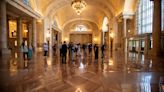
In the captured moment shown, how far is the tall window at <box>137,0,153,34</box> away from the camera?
19234 millimetres

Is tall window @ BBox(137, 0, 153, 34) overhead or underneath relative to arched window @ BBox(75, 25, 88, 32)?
underneath

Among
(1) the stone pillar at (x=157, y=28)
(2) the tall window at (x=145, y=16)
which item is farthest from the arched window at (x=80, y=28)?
(1) the stone pillar at (x=157, y=28)

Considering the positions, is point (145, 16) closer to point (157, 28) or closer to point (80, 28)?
point (157, 28)

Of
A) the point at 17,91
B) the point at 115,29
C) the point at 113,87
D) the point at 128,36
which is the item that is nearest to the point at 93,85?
the point at 113,87

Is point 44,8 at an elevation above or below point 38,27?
above

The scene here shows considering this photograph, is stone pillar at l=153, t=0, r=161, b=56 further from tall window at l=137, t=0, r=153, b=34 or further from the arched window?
the arched window

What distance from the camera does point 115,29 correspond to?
28000 mm

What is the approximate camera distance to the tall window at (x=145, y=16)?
19.2 m

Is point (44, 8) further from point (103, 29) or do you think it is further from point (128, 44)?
point (103, 29)

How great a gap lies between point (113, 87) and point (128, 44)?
18.9 m

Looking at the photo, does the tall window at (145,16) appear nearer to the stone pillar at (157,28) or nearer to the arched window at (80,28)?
the stone pillar at (157,28)

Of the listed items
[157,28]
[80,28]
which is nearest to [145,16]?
[157,28]

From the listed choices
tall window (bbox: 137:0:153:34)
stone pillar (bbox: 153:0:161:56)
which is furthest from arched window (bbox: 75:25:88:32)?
stone pillar (bbox: 153:0:161:56)

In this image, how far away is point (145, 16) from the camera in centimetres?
2034
